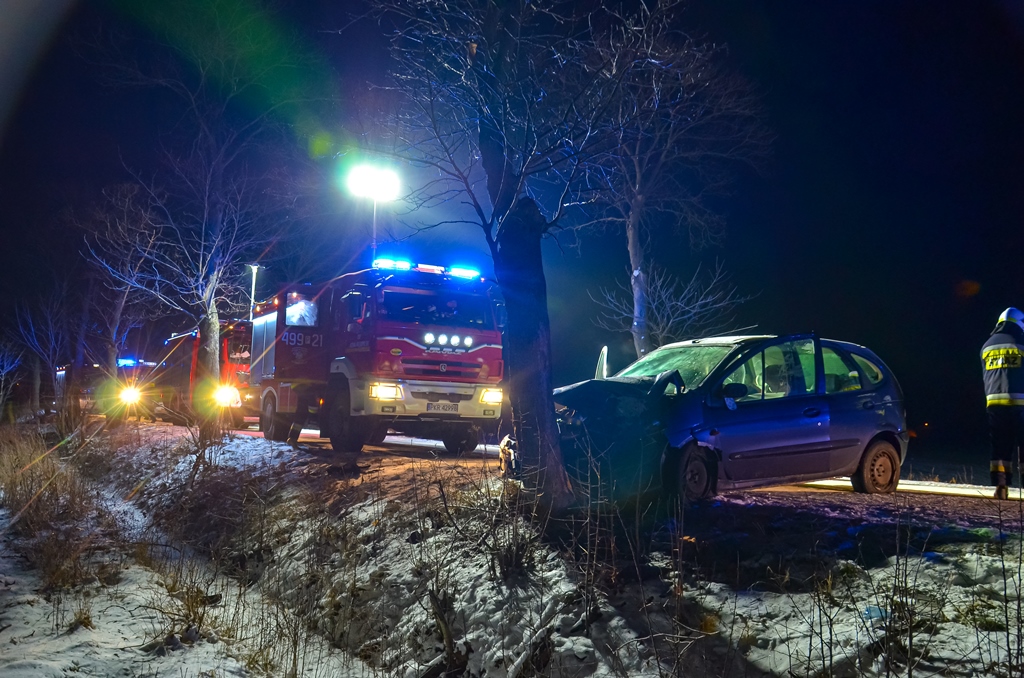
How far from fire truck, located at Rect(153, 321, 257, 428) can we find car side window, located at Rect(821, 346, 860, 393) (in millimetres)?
13454

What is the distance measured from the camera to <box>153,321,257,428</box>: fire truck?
782 inches

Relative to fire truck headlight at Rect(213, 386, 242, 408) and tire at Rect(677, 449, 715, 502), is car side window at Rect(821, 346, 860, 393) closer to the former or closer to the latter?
tire at Rect(677, 449, 715, 502)

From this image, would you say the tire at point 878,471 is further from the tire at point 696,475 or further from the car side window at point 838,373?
the tire at point 696,475

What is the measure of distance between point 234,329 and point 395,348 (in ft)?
42.6

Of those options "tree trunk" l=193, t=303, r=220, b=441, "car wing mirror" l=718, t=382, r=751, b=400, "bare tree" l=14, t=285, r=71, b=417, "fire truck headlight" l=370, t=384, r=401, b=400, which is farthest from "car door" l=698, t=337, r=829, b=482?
"bare tree" l=14, t=285, r=71, b=417

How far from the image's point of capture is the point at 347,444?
36.3 feet

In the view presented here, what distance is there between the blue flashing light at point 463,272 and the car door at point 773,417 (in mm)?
5234

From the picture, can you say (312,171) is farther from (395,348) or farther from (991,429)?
(991,429)

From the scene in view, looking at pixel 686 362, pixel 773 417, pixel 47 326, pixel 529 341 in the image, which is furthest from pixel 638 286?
pixel 47 326

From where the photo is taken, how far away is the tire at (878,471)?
7754mm

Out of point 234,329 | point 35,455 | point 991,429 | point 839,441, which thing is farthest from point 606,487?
point 234,329

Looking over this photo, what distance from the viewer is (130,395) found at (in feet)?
81.5

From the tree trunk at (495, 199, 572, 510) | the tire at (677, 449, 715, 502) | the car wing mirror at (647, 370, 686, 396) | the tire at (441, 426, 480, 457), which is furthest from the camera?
the tire at (441, 426, 480, 457)

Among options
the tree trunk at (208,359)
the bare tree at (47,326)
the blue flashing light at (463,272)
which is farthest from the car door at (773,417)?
the bare tree at (47,326)
